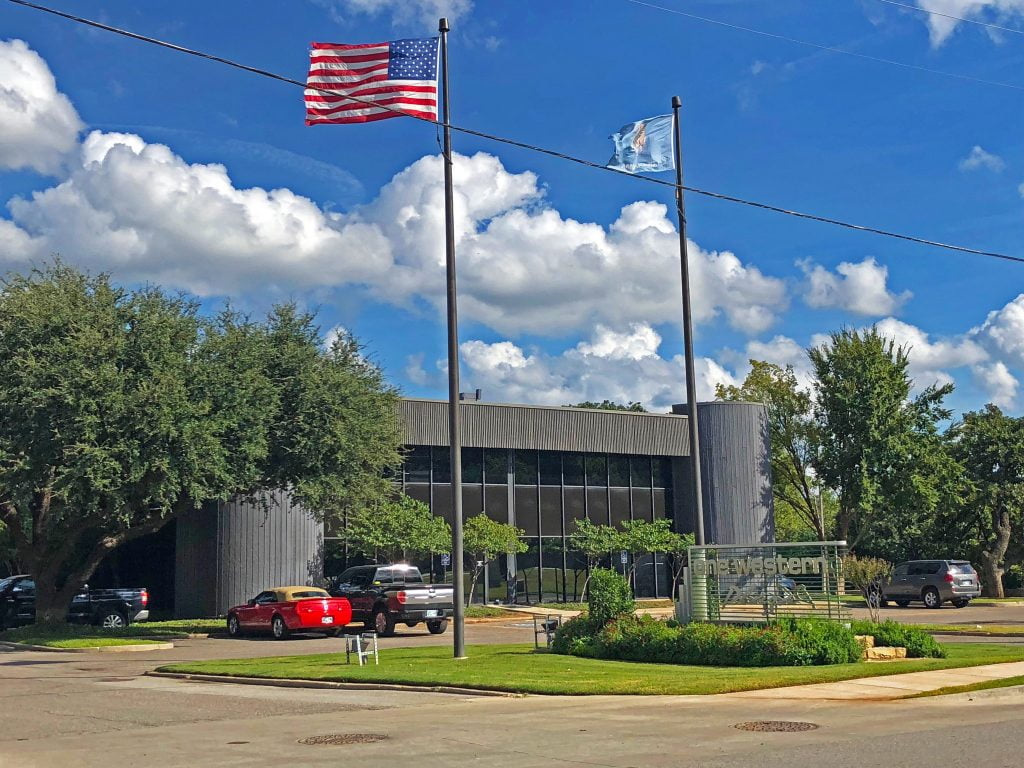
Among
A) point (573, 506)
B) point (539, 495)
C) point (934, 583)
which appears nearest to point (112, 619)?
point (539, 495)

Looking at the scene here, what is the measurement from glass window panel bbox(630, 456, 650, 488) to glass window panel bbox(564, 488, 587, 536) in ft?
9.07

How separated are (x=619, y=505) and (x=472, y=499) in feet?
23.7

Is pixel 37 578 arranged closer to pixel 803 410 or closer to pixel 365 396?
pixel 365 396

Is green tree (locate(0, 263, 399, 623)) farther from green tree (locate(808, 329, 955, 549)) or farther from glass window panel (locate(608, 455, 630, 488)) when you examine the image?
green tree (locate(808, 329, 955, 549))

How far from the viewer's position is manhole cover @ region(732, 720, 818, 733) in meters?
12.5

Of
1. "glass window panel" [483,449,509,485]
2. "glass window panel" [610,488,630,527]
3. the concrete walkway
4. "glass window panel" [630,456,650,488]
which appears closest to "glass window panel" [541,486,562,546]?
"glass window panel" [483,449,509,485]

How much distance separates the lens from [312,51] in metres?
21.3

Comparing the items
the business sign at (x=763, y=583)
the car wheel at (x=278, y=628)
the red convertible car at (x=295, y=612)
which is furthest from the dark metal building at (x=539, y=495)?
the business sign at (x=763, y=583)

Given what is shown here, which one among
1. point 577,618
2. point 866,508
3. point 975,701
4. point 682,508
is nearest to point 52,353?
point 577,618

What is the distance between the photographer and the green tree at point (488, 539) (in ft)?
135

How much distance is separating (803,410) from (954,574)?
14750 millimetres

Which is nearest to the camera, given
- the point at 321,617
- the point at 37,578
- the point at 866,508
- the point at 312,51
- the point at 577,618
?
the point at 312,51

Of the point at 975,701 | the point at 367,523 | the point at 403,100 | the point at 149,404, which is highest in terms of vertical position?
the point at 403,100

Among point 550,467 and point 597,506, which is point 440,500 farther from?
point 597,506
